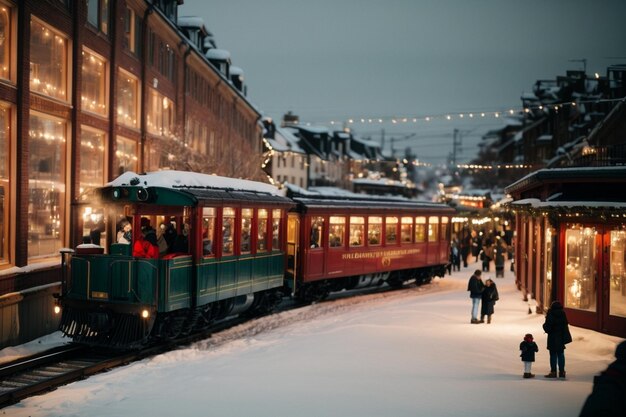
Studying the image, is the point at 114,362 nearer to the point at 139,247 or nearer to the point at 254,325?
the point at 139,247

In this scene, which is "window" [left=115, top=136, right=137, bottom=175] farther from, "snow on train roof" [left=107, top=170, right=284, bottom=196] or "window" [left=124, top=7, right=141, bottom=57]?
"snow on train roof" [left=107, top=170, right=284, bottom=196]

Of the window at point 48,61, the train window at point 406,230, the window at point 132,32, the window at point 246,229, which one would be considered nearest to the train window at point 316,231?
the window at point 246,229

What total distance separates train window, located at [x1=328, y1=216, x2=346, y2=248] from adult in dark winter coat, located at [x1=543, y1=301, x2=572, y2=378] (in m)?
10.3

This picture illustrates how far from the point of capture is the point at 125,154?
2339 cm

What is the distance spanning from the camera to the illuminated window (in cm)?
1466

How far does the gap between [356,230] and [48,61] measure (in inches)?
427

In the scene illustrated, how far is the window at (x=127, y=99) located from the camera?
74.4 ft

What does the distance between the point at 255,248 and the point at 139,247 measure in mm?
4280

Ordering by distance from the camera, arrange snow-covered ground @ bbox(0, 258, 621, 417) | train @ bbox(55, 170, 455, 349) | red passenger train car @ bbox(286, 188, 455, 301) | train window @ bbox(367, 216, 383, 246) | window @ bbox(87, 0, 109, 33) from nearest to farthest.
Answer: snow-covered ground @ bbox(0, 258, 621, 417), train @ bbox(55, 170, 455, 349), window @ bbox(87, 0, 109, 33), red passenger train car @ bbox(286, 188, 455, 301), train window @ bbox(367, 216, 383, 246)

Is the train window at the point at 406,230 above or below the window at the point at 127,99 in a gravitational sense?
below

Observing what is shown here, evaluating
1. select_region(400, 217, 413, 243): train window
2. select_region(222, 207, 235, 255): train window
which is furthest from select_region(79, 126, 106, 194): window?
select_region(400, 217, 413, 243): train window

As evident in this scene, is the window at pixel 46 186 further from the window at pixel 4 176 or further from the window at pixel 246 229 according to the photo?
the window at pixel 246 229

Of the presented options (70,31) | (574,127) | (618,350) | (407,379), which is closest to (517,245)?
(618,350)

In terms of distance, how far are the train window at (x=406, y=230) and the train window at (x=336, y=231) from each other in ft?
13.0
